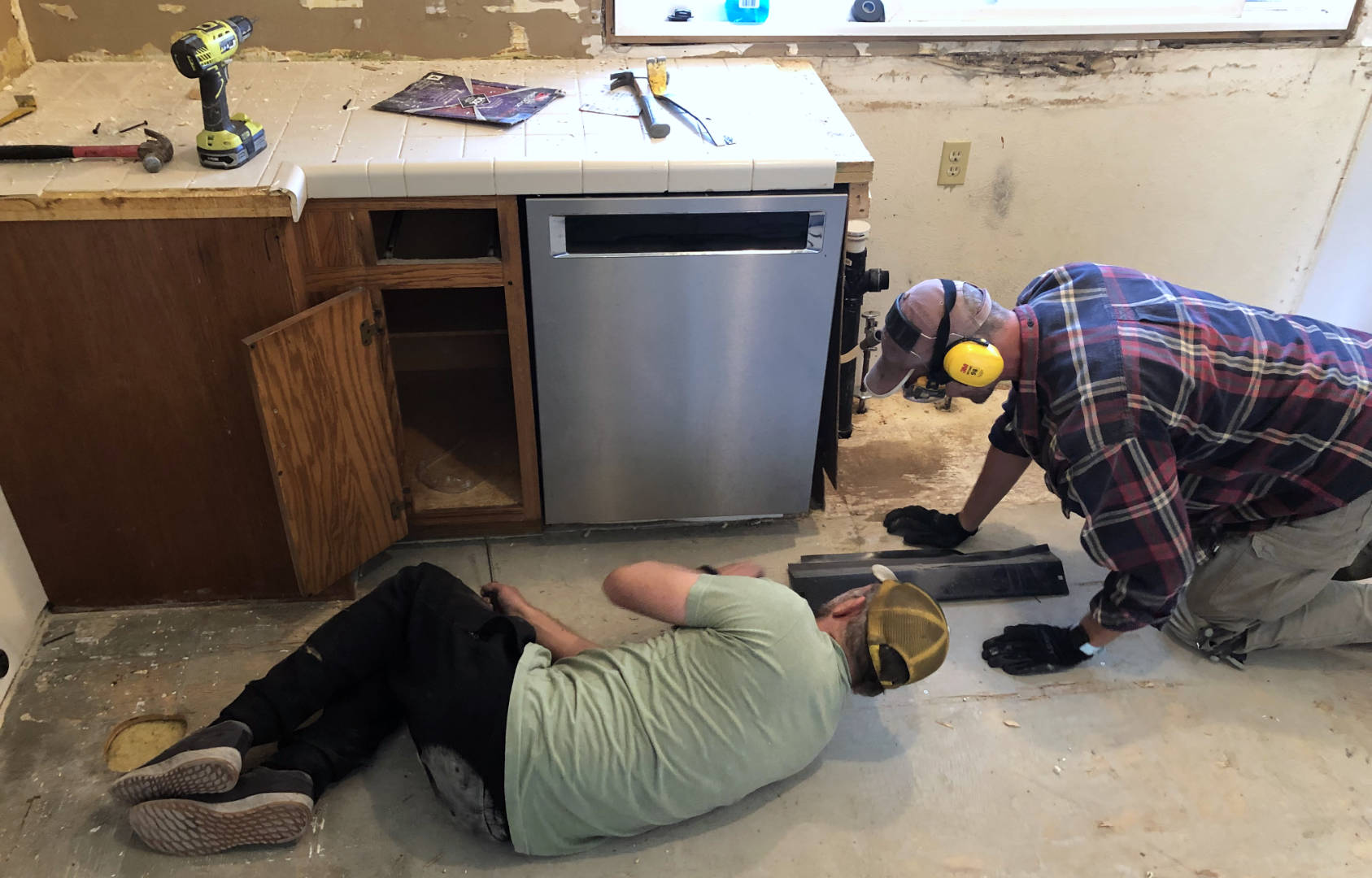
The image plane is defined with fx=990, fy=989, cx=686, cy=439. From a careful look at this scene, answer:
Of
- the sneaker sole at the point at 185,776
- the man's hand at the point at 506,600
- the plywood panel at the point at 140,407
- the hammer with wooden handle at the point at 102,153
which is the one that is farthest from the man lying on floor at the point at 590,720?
the hammer with wooden handle at the point at 102,153

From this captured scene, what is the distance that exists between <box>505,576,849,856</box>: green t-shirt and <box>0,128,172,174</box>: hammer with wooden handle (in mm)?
1019

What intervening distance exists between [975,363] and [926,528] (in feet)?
2.46

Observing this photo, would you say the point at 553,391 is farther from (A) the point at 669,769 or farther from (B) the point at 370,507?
(A) the point at 669,769

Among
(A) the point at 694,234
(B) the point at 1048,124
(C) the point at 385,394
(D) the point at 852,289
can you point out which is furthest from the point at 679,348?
(B) the point at 1048,124

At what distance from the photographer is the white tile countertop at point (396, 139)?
166cm

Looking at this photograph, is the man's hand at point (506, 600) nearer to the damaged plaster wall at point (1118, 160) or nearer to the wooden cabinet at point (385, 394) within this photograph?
the wooden cabinet at point (385, 394)

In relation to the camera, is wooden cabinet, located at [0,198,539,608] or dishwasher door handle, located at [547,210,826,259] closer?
wooden cabinet, located at [0,198,539,608]

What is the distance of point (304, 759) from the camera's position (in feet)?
5.35

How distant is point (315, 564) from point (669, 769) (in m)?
0.84

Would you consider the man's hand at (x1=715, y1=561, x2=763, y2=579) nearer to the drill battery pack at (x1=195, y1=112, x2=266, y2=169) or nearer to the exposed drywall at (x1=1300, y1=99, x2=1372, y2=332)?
the drill battery pack at (x1=195, y1=112, x2=266, y2=169)

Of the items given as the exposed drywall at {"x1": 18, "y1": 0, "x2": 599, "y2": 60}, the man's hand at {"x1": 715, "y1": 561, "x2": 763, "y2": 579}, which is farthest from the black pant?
the exposed drywall at {"x1": 18, "y1": 0, "x2": 599, "y2": 60}

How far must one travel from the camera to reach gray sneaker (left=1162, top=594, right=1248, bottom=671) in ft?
6.53

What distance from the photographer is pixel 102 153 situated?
1.64 m

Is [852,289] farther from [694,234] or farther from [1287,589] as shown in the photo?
[1287,589]
